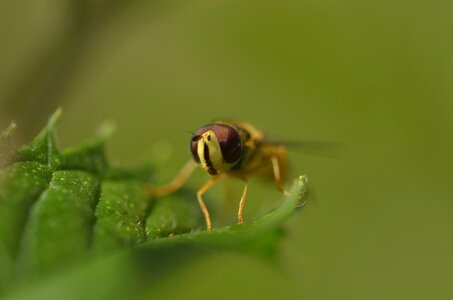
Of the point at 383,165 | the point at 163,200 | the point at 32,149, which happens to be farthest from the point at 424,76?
the point at 32,149

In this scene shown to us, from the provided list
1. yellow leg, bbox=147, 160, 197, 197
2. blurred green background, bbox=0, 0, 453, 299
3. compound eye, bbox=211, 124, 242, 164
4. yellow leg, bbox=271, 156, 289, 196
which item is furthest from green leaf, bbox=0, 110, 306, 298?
blurred green background, bbox=0, 0, 453, 299

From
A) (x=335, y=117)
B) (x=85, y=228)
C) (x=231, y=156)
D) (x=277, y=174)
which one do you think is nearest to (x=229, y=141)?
(x=231, y=156)

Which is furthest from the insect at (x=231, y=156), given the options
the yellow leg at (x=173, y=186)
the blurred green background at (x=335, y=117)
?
the blurred green background at (x=335, y=117)

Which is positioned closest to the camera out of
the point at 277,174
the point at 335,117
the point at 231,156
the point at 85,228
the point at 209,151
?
the point at 85,228

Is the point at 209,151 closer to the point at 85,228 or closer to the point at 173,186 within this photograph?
the point at 173,186

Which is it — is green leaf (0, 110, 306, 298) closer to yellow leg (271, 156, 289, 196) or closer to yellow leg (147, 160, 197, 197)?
yellow leg (147, 160, 197, 197)
